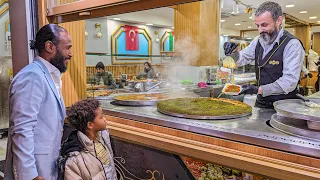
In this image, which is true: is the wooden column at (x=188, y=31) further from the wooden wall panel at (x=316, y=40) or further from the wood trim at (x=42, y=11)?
the wooden wall panel at (x=316, y=40)

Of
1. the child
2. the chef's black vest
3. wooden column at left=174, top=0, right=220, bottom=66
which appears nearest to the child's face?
the child

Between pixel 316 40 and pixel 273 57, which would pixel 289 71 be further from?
pixel 316 40

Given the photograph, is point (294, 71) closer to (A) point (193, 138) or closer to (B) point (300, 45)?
(B) point (300, 45)

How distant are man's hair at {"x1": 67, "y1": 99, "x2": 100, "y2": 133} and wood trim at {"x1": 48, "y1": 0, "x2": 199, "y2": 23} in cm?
69

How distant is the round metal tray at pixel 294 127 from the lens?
48.6 inches

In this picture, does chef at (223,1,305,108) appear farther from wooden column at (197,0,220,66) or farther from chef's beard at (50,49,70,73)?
wooden column at (197,0,220,66)

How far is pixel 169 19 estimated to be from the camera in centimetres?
970

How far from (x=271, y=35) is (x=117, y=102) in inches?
54.3

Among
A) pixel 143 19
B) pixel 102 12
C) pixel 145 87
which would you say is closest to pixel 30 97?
pixel 102 12

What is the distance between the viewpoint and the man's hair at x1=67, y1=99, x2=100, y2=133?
165 centimetres

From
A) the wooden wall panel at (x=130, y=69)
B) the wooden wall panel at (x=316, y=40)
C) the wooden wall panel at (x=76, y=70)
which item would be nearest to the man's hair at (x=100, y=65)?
the wooden wall panel at (x=130, y=69)

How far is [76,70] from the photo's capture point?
2.59 m

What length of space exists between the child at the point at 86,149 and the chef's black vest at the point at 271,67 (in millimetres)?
1365

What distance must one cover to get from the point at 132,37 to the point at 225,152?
341 inches
